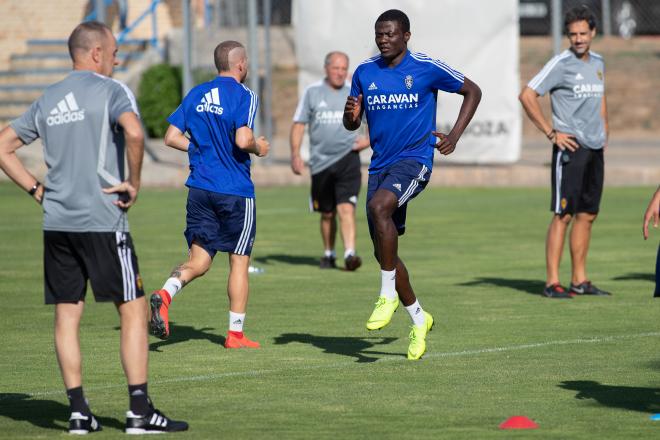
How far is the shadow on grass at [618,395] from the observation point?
7891 millimetres

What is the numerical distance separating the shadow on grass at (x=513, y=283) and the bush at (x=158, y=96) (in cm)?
1766

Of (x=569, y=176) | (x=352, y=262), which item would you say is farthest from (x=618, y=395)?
(x=352, y=262)

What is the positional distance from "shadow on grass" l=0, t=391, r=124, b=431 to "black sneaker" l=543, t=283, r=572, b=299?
5.66 metres

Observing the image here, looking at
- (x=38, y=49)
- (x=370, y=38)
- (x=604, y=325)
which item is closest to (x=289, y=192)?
(x=370, y=38)

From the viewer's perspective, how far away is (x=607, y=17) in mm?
34875

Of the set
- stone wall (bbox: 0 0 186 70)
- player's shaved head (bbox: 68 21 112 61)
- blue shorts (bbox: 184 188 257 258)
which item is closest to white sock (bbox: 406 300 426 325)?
blue shorts (bbox: 184 188 257 258)

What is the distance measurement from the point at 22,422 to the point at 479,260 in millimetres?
8711

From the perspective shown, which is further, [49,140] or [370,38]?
[370,38]

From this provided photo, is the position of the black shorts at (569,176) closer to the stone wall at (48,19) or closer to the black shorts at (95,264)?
the black shorts at (95,264)

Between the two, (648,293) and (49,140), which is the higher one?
(49,140)

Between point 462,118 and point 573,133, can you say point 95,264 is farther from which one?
point 573,133

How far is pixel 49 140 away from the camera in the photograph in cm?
714

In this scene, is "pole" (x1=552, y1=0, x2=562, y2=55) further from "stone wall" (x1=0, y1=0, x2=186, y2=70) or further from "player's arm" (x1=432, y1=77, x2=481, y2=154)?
"player's arm" (x1=432, y1=77, x2=481, y2=154)

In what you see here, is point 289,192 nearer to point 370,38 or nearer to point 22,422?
point 370,38
